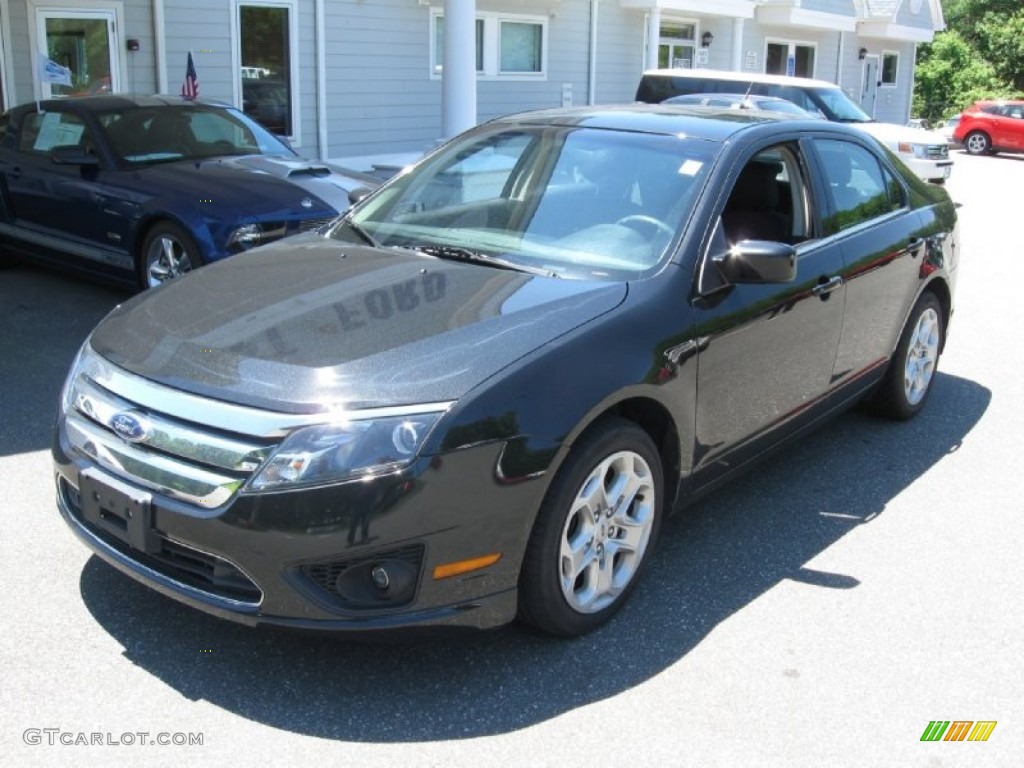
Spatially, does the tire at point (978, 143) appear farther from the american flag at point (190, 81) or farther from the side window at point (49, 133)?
the side window at point (49, 133)

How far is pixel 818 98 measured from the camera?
16.9 metres

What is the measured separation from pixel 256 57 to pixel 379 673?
38.8 feet

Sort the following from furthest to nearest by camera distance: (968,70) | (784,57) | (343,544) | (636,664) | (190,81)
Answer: (968,70) → (784,57) → (190,81) → (636,664) → (343,544)

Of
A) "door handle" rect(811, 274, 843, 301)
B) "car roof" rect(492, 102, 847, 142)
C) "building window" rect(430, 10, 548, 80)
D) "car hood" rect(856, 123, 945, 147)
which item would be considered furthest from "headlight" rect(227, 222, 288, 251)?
"car hood" rect(856, 123, 945, 147)

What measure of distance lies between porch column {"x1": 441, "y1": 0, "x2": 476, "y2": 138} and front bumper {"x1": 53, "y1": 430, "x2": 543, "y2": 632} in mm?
10456

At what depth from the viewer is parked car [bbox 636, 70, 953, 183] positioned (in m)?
16.7

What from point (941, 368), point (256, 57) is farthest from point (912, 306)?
point (256, 57)

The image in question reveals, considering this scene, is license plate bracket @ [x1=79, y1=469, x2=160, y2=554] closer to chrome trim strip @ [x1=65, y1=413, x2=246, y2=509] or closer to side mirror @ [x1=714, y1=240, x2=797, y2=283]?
chrome trim strip @ [x1=65, y1=413, x2=246, y2=509]

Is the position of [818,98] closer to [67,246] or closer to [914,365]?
[914,365]

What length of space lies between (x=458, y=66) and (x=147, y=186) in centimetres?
646

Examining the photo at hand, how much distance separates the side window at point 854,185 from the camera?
4777 mm

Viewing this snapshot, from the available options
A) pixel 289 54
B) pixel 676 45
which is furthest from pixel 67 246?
pixel 676 45

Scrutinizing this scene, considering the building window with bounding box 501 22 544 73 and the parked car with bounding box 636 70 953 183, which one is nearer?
the parked car with bounding box 636 70 953 183

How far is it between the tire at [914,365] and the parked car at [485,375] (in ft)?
2.01
